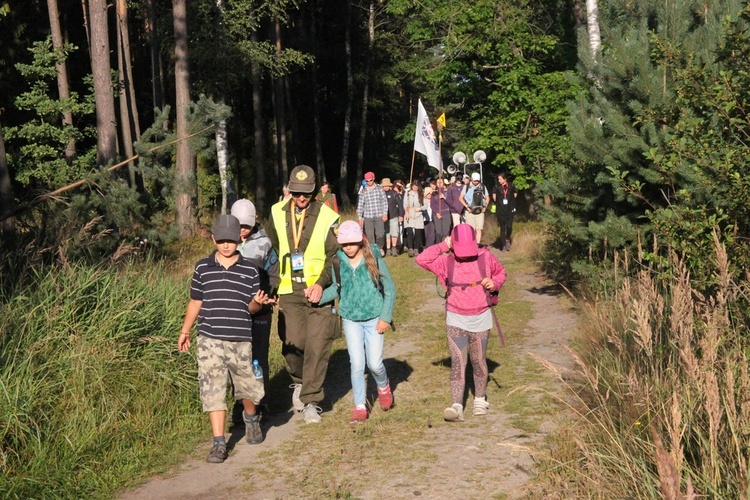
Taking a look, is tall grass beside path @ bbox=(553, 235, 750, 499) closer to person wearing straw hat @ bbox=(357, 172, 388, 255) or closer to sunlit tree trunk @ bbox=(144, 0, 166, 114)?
person wearing straw hat @ bbox=(357, 172, 388, 255)

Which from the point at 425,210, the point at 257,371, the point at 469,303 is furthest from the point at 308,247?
the point at 425,210

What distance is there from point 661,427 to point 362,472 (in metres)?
2.23

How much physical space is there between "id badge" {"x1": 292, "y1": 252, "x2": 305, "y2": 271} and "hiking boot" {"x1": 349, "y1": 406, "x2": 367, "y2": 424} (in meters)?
1.32

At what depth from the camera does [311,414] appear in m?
8.20

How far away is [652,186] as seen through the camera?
1202 centimetres

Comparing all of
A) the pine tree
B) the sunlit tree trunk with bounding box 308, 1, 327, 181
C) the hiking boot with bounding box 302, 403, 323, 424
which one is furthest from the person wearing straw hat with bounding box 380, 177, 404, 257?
the sunlit tree trunk with bounding box 308, 1, 327, 181

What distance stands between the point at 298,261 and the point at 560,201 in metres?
6.95

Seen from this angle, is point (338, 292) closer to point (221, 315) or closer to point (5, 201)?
point (221, 315)

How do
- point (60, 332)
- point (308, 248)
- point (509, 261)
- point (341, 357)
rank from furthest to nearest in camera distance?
point (509, 261) < point (341, 357) < point (308, 248) < point (60, 332)

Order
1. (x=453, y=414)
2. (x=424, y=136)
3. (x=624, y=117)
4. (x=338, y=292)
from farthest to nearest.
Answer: (x=424, y=136) → (x=624, y=117) → (x=338, y=292) → (x=453, y=414)

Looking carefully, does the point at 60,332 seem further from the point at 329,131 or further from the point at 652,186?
the point at 329,131

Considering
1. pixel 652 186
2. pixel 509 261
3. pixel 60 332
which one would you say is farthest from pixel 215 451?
pixel 509 261

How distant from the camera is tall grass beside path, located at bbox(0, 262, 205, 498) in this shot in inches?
253

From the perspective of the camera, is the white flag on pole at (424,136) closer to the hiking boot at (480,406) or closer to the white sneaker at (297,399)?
the white sneaker at (297,399)
